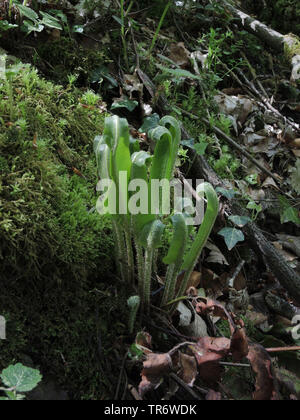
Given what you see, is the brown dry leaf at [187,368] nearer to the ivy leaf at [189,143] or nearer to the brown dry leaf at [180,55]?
the ivy leaf at [189,143]

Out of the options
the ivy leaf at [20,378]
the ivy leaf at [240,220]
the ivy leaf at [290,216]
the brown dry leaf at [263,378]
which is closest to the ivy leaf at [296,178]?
the ivy leaf at [290,216]

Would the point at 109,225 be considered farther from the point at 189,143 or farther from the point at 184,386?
the point at 189,143

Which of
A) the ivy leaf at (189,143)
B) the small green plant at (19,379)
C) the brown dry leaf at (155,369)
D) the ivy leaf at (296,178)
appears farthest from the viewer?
the ivy leaf at (296,178)

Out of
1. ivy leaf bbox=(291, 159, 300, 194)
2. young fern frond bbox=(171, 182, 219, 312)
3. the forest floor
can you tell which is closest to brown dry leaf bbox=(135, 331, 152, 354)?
the forest floor

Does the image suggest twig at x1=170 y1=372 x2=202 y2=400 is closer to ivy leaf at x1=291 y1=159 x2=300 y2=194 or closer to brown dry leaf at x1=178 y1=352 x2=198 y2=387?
brown dry leaf at x1=178 y1=352 x2=198 y2=387

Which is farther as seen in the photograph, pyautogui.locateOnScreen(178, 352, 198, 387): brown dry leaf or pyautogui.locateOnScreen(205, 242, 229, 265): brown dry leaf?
pyautogui.locateOnScreen(205, 242, 229, 265): brown dry leaf

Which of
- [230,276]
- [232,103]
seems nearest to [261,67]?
[232,103]

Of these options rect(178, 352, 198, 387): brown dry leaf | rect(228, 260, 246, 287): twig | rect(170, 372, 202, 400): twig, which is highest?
rect(178, 352, 198, 387): brown dry leaf

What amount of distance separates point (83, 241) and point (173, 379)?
2.27 ft

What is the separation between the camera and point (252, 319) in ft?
6.75

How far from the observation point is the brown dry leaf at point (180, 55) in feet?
11.0

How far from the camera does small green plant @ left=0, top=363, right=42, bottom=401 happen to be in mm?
1218

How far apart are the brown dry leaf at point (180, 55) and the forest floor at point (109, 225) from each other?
0.01m
